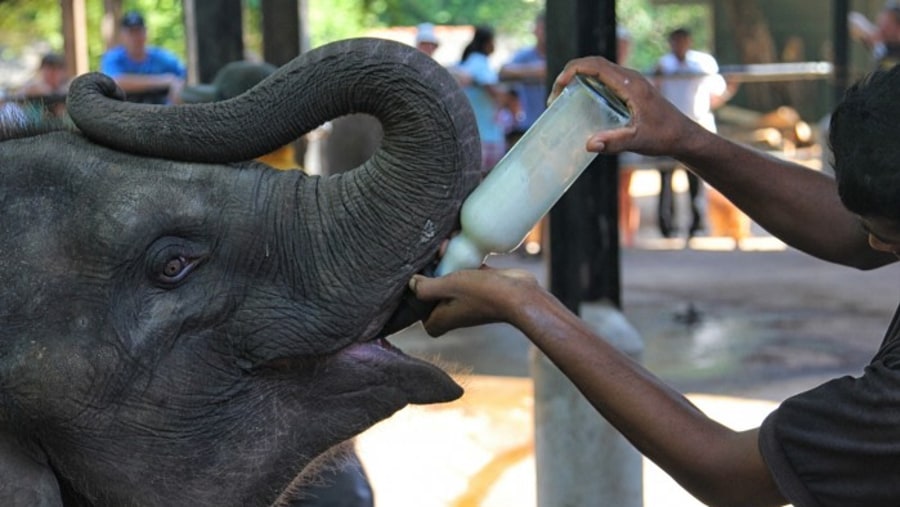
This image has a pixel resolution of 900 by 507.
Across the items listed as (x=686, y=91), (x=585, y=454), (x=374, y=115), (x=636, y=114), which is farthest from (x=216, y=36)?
(x=686, y=91)

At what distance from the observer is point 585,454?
507 centimetres

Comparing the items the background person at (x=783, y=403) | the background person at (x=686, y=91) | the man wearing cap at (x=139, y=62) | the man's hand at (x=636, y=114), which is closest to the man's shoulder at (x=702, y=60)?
the background person at (x=686, y=91)

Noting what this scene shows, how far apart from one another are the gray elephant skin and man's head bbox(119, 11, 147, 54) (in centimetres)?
783

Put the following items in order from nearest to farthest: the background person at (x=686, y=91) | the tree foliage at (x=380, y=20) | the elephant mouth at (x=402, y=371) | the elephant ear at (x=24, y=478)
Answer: the elephant ear at (x=24, y=478), the elephant mouth at (x=402, y=371), the background person at (x=686, y=91), the tree foliage at (x=380, y=20)

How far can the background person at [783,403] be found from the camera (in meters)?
2.28

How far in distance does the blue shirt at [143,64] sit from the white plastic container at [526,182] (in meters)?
7.91

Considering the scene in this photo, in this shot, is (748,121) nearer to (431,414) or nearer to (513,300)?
(431,414)

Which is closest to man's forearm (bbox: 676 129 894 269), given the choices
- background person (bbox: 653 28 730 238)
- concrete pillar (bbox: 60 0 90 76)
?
background person (bbox: 653 28 730 238)

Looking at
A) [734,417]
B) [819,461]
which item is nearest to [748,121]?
[734,417]

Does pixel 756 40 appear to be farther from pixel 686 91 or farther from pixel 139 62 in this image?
pixel 139 62

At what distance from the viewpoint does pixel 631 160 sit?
13234 millimetres

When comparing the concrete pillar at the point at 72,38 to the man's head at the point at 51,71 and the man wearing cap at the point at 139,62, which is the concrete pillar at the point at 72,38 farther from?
the man wearing cap at the point at 139,62

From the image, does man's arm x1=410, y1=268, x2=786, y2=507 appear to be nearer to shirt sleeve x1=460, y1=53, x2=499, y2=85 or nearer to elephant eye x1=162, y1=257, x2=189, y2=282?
elephant eye x1=162, y1=257, x2=189, y2=282

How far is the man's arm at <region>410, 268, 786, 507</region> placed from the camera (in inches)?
94.4
